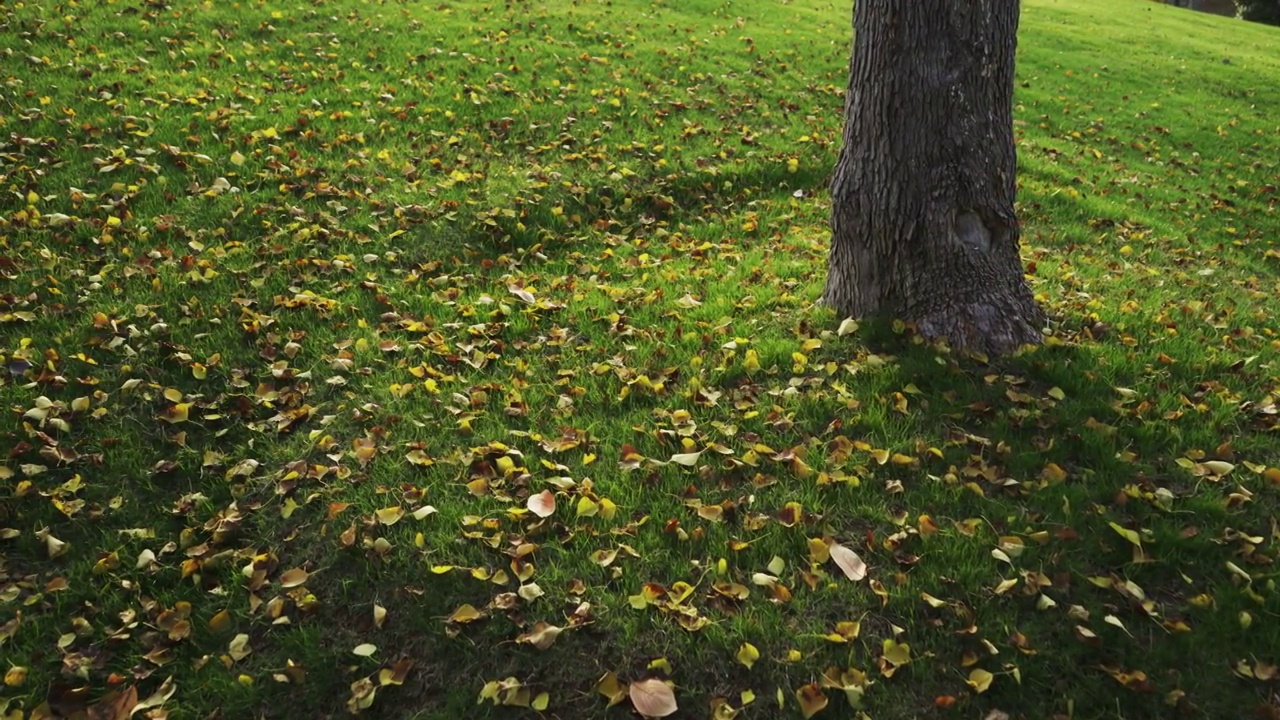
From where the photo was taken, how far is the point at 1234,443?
3787 mm

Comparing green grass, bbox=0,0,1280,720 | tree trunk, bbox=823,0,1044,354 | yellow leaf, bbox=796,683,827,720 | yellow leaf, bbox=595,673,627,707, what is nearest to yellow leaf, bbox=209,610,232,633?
green grass, bbox=0,0,1280,720

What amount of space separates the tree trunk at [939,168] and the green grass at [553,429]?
0.32 m

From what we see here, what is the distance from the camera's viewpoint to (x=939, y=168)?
4.36 metres

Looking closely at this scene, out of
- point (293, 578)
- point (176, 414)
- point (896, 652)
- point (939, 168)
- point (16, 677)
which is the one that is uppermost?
point (939, 168)

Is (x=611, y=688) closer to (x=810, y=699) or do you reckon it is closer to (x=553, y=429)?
(x=810, y=699)

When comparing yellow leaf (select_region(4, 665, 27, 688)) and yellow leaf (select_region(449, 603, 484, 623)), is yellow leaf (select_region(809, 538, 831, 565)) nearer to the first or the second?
yellow leaf (select_region(449, 603, 484, 623))

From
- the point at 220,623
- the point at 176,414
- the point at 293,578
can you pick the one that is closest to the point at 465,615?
the point at 293,578

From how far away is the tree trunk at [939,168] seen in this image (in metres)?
4.27

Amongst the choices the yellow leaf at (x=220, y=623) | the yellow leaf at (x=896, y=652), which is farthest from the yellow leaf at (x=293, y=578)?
the yellow leaf at (x=896, y=652)

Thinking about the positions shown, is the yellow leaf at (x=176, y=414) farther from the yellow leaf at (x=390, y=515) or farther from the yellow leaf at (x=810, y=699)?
the yellow leaf at (x=810, y=699)

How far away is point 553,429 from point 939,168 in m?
2.58

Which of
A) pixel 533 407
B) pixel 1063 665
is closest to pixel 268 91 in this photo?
pixel 533 407

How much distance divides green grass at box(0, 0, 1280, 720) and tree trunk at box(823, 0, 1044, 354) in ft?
1.05

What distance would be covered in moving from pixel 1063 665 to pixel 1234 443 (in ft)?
5.85
